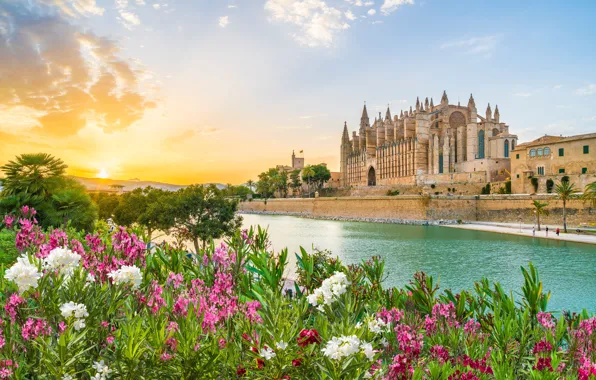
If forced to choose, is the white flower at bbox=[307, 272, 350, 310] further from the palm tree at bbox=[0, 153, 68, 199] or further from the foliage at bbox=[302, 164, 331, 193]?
the foliage at bbox=[302, 164, 331, 193]

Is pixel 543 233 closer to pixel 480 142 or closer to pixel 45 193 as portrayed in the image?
pixel 480 142

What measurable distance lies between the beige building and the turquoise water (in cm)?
1180

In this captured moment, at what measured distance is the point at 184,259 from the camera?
6340 mm

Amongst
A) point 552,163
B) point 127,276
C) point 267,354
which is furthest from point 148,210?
point 552,163

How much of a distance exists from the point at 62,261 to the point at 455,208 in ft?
156

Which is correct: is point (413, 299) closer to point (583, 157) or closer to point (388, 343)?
point (388, 343)

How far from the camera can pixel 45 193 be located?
1418 centimetres

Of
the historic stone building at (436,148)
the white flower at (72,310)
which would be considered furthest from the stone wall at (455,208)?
the white flower at (72,310)

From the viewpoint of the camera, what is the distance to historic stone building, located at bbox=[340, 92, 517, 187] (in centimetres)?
5547

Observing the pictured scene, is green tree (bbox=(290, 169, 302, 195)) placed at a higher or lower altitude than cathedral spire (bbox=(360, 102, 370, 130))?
lower

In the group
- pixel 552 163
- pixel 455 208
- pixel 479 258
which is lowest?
pixel 479 258

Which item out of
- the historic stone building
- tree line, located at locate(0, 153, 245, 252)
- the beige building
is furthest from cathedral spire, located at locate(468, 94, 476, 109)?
tree line, located at locate(0, 153, 245, 252)

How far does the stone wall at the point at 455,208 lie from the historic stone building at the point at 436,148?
783cm

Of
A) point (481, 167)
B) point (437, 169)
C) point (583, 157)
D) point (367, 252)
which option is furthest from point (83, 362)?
point (437, 169)
